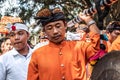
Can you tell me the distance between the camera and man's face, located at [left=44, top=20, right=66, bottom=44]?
3.96 m

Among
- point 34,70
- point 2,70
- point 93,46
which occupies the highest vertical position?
point 93,46

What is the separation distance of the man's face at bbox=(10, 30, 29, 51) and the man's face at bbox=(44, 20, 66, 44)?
114cm

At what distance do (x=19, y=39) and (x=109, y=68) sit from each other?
3320 mm

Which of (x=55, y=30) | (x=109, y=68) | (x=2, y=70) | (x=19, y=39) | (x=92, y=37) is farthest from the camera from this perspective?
(x=19, y=39)

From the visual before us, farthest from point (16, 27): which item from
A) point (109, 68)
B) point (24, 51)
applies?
point (109, 68)

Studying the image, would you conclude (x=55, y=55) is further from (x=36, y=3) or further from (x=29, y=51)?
(x=36, y=3)

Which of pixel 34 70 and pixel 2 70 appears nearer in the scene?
pixel 34 70

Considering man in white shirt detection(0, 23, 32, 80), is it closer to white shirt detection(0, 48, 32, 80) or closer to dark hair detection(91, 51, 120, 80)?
white shirt detection(0, 48, 32, 80)

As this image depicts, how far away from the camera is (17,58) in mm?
5184

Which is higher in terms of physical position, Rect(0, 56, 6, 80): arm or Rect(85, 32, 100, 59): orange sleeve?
Rect(85, 32, 100, 59): orange sleeve

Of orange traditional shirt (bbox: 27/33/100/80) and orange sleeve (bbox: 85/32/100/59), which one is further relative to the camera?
orange traditional shirt (bbox: 27/33/100/80)

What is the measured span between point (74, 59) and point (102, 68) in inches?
82.3

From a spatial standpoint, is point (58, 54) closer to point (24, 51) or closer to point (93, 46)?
point (93, 46)

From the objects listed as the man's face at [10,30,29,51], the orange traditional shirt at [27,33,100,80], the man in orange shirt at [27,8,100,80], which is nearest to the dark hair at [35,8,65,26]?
the man in orange shirt at [27,8,100,80]
